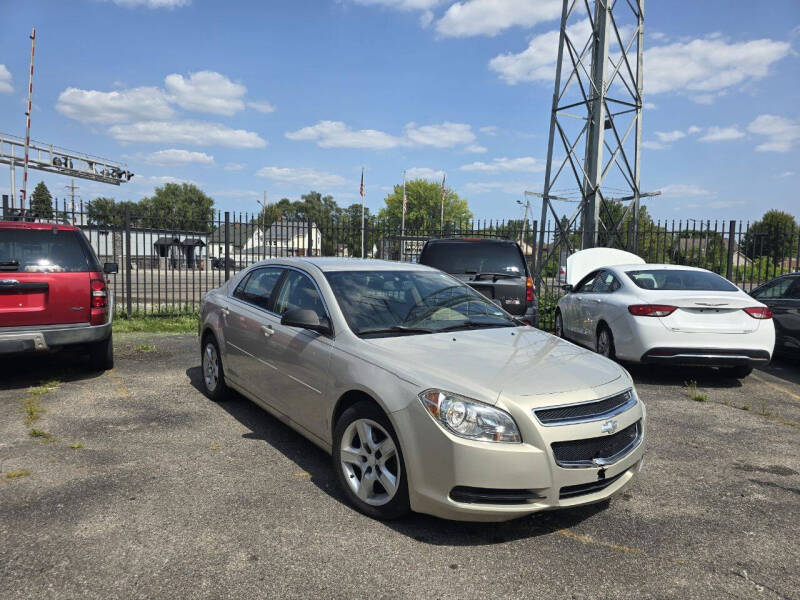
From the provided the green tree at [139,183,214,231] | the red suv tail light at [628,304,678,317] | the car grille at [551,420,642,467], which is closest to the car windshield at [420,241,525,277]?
the red suv tail light at [628,304,678,317]

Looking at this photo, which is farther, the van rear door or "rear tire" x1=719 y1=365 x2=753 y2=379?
"rear tire" x1=719 y1=365 x2=753 y2=379

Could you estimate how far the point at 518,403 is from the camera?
2.99 metres

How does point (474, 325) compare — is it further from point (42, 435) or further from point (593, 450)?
point (42, 435)

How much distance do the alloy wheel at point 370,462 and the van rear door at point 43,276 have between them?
4.05 meters

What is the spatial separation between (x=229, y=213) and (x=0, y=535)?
30.5 ft

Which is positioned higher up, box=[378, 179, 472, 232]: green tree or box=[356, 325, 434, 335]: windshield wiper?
box=[378, 179, 472, 232]: green tree

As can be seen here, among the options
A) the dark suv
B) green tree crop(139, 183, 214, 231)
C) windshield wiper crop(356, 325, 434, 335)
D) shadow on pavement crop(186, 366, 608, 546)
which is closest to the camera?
shadow on pavement crop(186, 366, 608, 546)

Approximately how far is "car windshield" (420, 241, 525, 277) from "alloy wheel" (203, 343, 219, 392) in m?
3.70

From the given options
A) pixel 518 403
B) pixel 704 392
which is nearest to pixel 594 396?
pixel 518 403

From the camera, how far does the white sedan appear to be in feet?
21.9

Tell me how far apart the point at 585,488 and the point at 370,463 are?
3.87ft

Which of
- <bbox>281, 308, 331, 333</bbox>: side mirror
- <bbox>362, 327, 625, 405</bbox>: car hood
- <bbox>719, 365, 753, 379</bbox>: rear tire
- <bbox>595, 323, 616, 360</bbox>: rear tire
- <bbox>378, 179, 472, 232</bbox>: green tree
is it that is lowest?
<bbox>719, 365, 753, 379</bbox>: rear tire

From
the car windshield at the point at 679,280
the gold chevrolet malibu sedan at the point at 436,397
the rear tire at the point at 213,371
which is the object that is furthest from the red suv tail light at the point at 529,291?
the rear tire at the point at 213,371

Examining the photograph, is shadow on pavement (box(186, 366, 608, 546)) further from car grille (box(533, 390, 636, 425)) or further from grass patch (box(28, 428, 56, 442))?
grass patch (box(28, 428, 56, 442))
